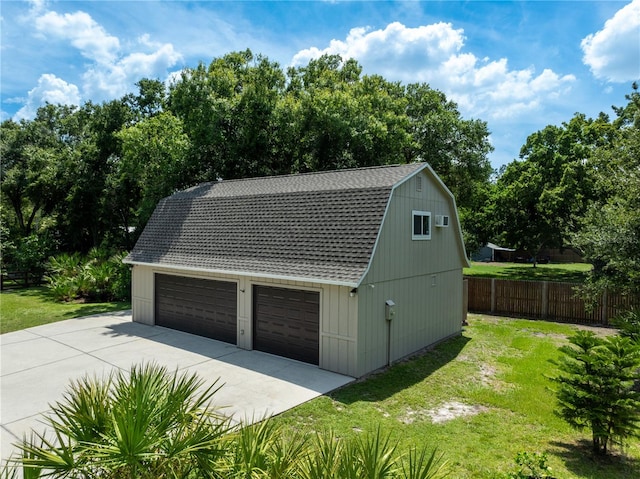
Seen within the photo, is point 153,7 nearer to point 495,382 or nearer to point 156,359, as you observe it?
point 156,359

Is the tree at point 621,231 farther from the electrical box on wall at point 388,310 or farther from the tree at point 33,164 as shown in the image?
the tree at point 33,164

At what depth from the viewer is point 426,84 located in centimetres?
2550

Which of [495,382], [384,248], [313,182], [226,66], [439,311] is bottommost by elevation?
[495,382]

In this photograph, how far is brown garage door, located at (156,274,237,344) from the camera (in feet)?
38.5

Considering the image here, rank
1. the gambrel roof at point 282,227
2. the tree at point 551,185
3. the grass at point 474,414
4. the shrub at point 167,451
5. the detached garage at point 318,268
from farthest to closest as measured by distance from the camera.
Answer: the tree at point 551,185
the gambrel roof at point 282,227
the detached garage at point 318,268
the grass at point 474,414
the shrub at point 167,451

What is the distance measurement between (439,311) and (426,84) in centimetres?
1810

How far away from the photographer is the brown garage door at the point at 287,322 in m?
9.86

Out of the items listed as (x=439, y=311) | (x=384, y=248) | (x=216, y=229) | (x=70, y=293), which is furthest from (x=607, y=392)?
(x=70, y=293)

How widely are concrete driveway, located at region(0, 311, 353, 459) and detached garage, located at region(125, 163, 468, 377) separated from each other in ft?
2.17

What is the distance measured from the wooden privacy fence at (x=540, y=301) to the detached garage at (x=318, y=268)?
405 centimetres

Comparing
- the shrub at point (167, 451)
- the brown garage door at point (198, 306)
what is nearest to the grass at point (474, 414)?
the shrub at point (167, 451)

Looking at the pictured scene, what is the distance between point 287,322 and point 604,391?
267 inches

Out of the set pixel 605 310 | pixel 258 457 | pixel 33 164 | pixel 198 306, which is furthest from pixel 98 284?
pixel 605 310

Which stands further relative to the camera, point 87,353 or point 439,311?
point 439,311
